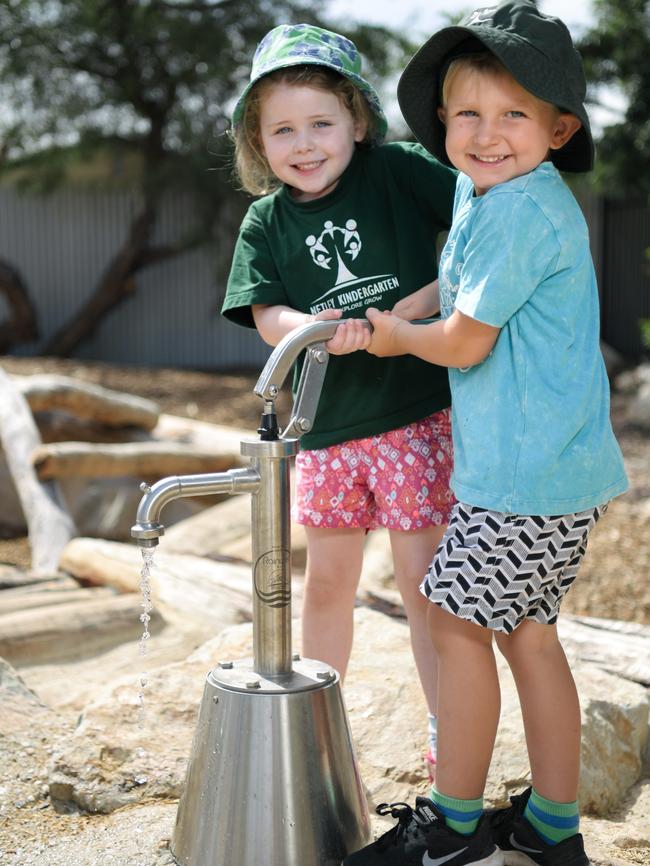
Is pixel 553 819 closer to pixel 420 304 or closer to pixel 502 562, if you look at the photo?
pixel 502 562

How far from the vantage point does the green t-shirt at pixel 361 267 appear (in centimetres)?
210

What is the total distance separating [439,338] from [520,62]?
45 cm

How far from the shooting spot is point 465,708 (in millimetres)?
1706

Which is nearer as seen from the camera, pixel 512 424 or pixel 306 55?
pixel 512 424

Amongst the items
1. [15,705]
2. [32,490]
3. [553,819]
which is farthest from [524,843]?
[32,490]

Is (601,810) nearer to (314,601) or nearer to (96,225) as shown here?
(314,601)

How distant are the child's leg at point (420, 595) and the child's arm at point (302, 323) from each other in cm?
47

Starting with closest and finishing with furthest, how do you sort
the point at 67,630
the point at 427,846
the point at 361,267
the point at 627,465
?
the point at 427,846, the point at 361,267, the point at 67,630, the point at 627,465

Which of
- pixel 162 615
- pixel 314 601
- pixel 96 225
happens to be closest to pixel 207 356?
pixel 96 225

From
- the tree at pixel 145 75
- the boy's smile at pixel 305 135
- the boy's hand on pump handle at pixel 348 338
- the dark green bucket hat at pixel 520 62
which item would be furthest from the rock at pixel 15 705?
the tree at pixel 145 75

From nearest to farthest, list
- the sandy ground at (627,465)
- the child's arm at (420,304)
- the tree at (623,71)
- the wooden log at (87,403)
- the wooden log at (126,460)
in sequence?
the child's arm at (420,304), the sandy ground at (627,465), the wooden log at (126,460), the wooden log at (87,403), the tree at (623,71)

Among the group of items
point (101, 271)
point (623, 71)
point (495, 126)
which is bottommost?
point (495, 126)

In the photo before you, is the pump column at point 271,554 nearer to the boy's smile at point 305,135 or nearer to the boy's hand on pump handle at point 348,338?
the boy's hand on pump handle at point 348,338

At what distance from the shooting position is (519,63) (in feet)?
5.11
